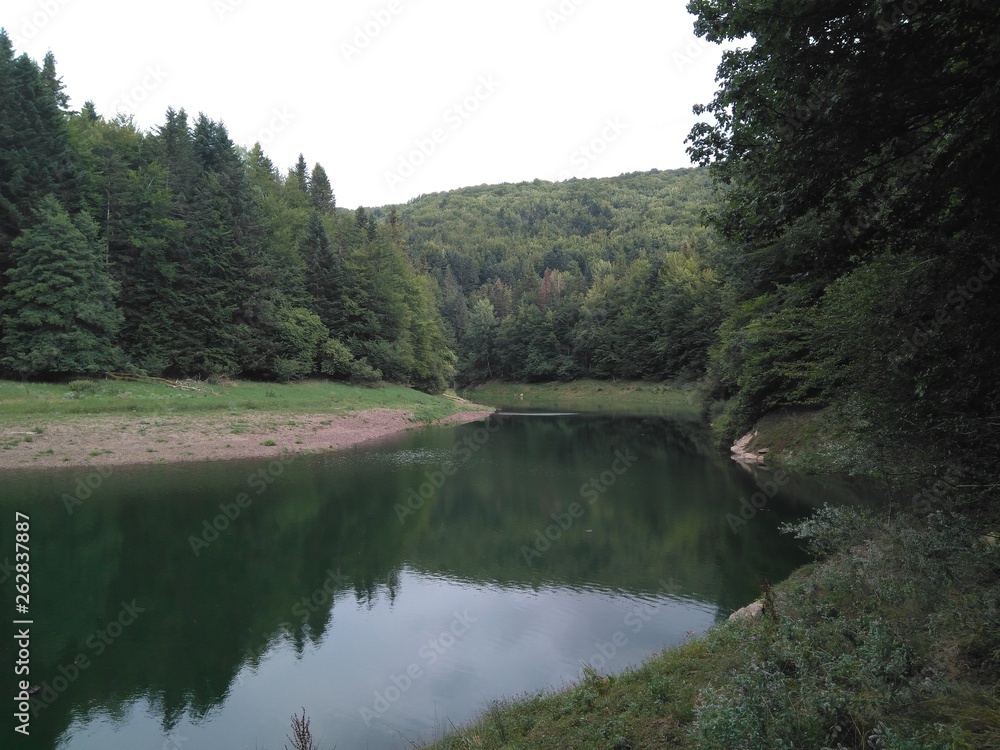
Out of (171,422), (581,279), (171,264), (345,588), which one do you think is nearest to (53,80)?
(171,264)

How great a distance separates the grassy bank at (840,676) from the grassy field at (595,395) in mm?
50218

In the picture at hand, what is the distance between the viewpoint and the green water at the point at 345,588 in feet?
26.3

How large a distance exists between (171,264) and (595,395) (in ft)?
183

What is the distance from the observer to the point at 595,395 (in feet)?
267

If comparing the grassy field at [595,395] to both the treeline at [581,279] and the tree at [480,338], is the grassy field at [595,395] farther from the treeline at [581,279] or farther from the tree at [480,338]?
the tree at [480,338]

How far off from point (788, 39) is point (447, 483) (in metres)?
19.5

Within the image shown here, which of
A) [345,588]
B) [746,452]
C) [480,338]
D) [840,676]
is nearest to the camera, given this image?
[840,676]

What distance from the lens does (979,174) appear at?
5500 mm

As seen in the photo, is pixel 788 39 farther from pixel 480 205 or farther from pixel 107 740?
pixel 480 205

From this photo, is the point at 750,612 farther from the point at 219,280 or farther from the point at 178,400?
the point at 219,280

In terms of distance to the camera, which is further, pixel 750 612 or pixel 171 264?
pixel 171 264

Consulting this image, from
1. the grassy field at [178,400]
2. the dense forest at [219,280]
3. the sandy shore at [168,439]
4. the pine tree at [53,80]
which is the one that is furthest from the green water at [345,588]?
the pine tree at [53,80]

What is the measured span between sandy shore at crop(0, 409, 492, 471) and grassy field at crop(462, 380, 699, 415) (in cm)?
3682

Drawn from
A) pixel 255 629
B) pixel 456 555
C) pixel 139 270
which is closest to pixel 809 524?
pixel 456 555
